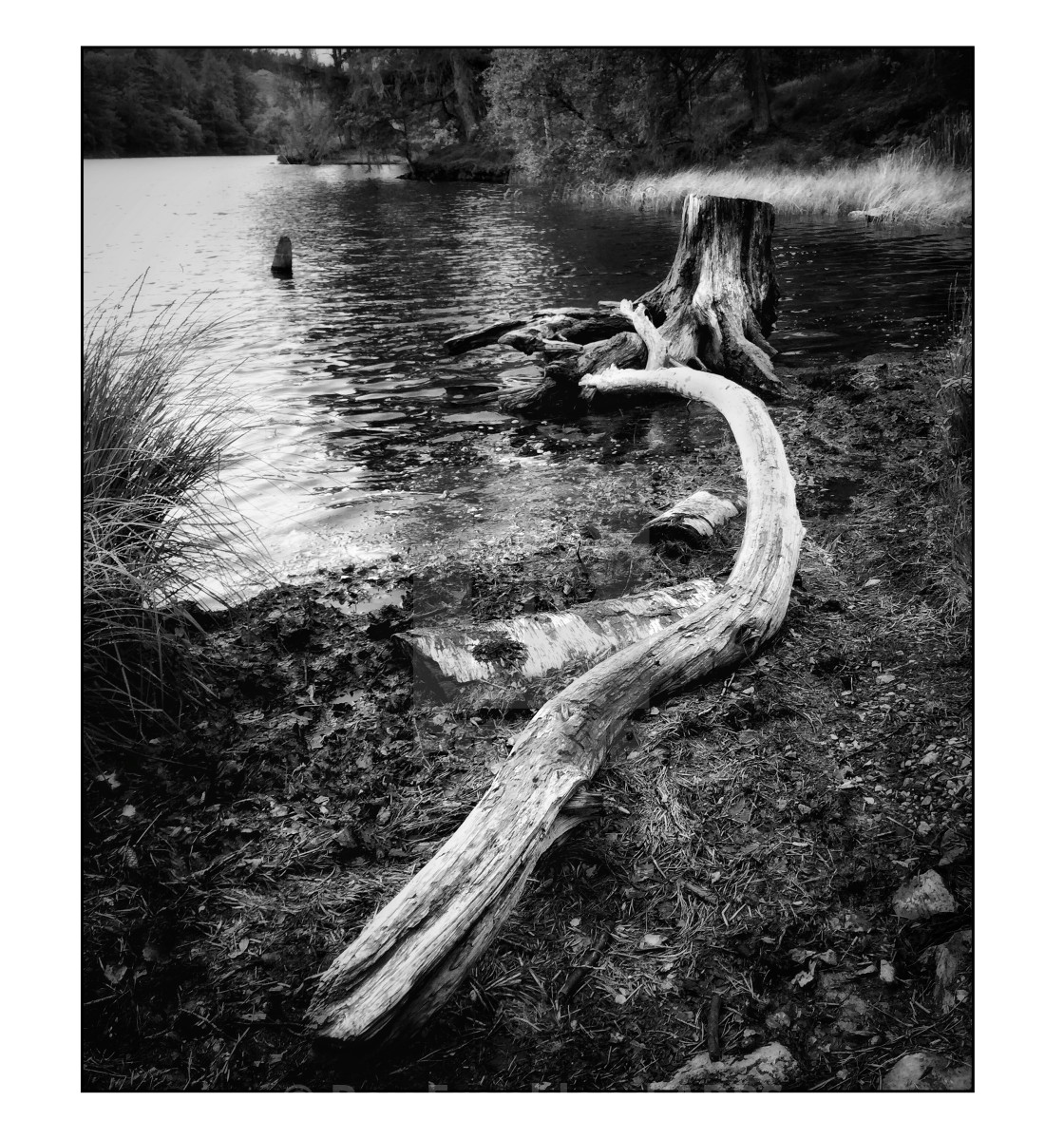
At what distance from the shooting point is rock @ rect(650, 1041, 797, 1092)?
160 cm

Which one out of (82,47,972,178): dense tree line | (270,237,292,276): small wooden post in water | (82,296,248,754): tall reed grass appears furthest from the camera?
(270,237,292,276): small wooden post in water

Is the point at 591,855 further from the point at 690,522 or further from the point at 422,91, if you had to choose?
the point at 422,91

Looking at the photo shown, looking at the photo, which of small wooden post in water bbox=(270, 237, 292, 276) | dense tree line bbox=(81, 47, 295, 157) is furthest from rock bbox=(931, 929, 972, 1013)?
small wooden post in water bbox=(270, 237, 292, 276)

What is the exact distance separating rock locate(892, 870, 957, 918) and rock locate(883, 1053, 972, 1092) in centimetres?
30

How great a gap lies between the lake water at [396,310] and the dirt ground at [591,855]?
67cm

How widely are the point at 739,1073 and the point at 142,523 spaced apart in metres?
2.03

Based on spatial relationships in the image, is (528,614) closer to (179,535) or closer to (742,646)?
(742,646)

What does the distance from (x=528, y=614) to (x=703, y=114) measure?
78.9 inches

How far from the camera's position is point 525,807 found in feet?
6.39

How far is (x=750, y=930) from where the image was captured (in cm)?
185

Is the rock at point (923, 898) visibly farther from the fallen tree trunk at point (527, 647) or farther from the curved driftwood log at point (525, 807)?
the fallen tree trunk at point (527, 647)

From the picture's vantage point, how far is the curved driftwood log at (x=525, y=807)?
1.60 m

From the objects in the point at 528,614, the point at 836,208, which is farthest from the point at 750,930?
the point at 836,208

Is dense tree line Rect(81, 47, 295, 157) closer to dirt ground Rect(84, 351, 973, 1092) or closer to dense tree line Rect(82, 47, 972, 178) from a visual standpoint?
dense tree line Rect(82, 47, 972, 178)
